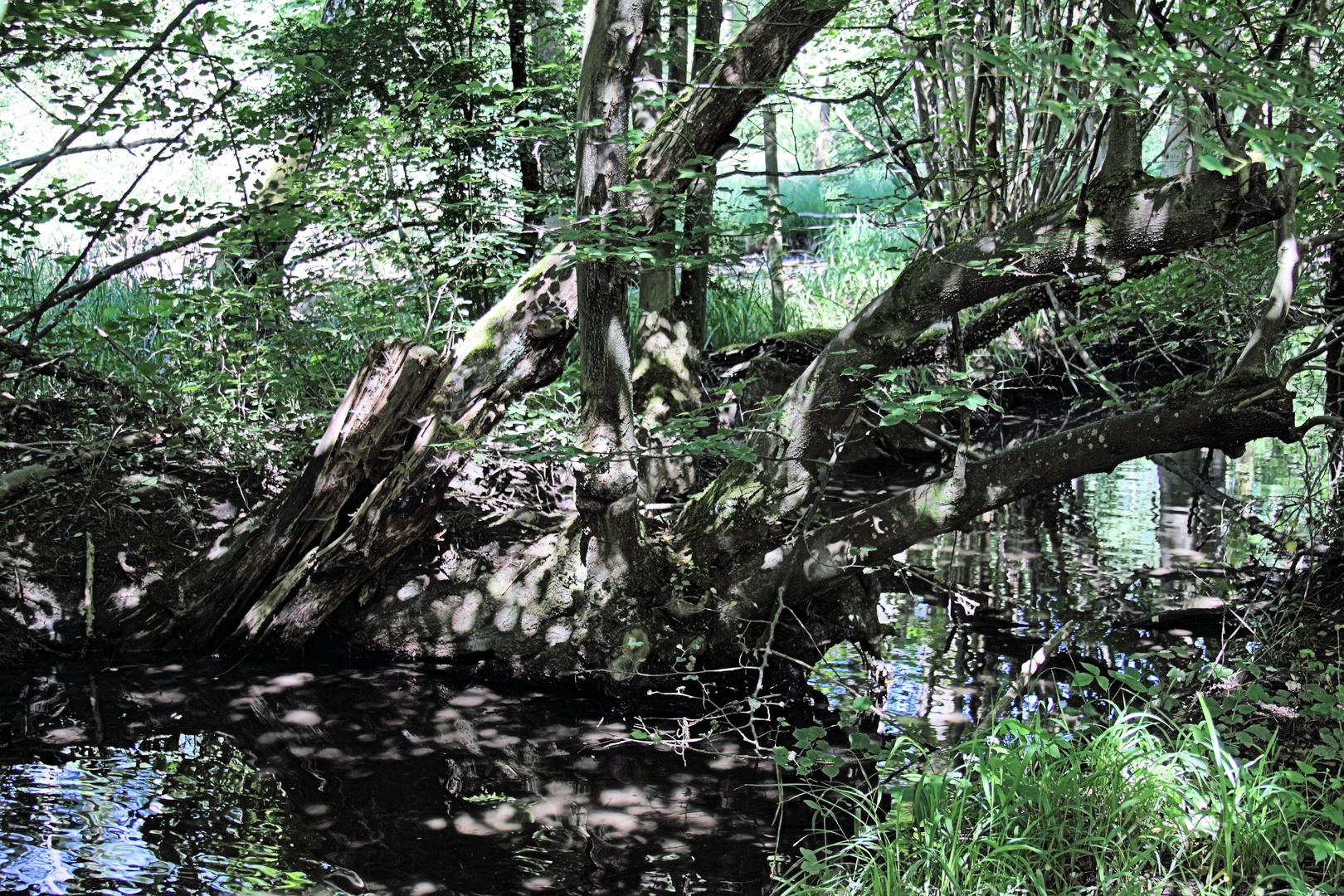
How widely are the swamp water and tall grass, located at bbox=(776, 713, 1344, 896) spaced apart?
551 mm

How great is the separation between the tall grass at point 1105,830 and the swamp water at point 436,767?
21.7 inches

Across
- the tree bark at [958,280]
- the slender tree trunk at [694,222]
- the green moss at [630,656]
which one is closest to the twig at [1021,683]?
the tree bark at [958,280]

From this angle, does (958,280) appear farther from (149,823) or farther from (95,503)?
(95,503)

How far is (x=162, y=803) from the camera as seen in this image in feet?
10.8

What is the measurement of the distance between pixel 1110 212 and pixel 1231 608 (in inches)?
80.4

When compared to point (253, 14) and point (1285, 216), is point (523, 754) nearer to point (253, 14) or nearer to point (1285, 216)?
point (1285, 216)

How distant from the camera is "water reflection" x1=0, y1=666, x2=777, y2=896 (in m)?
2.97

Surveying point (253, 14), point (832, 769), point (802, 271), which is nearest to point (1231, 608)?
point (832, 769)

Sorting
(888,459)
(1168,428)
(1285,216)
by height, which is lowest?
(888,459)

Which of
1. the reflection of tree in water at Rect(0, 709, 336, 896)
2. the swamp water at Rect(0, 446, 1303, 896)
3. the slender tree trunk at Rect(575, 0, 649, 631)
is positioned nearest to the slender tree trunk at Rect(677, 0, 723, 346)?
the slender tree trunk at Rect(575, 0, 649, 631)

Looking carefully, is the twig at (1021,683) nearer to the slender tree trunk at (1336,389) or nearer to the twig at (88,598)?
the slender tree trunk at (1336,389)

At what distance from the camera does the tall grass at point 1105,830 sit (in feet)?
8.38

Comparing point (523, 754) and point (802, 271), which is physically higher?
point (802, 271)

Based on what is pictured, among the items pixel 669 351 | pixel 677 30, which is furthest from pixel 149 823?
pixel 677 30
